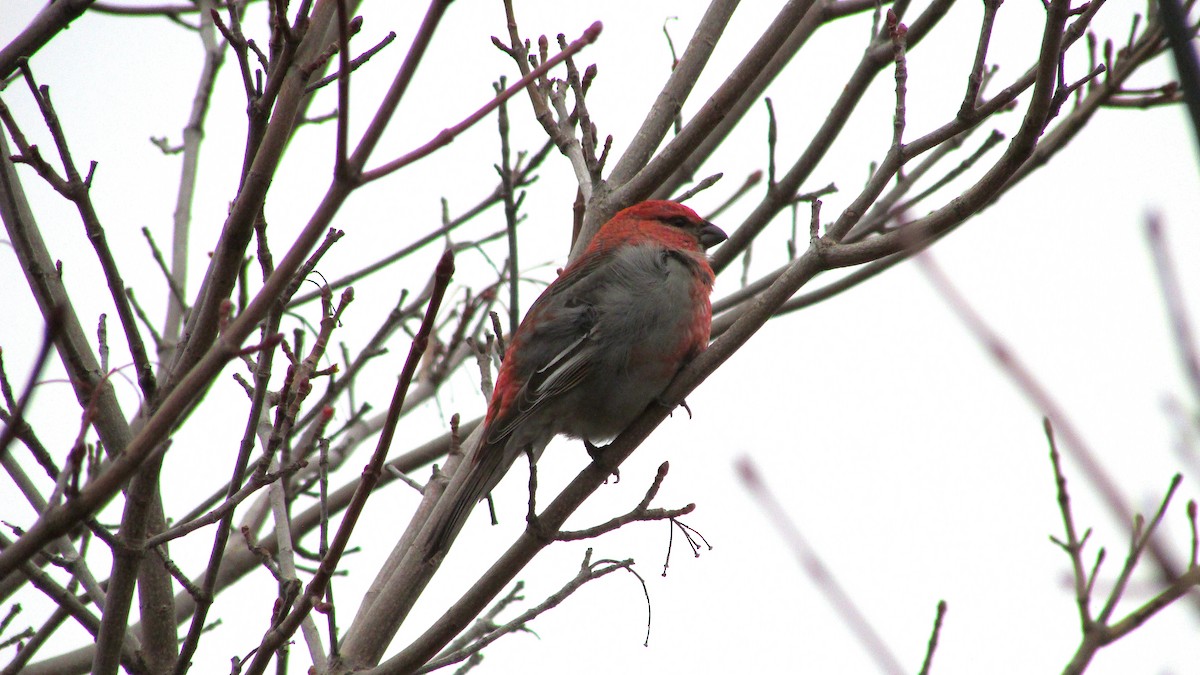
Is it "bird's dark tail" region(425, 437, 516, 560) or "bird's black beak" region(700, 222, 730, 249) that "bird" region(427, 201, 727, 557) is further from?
"bird's black beak" region(700, 222, 730, 249)

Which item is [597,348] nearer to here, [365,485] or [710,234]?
[710,234]

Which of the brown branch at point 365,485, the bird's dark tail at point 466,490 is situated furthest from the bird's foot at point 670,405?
the brown branch at point 365,485

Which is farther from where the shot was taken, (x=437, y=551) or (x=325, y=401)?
(x=325, y=401)

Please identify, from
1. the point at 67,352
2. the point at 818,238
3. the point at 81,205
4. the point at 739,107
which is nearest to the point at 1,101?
the point at 81,205

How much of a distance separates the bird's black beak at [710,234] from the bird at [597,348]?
1.37 ft

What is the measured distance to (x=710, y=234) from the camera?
5.36m

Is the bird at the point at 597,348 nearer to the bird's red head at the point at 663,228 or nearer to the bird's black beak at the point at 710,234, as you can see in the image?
the bird's red head at the point at 663,228

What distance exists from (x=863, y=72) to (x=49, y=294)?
119 inches

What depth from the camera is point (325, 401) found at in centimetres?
449

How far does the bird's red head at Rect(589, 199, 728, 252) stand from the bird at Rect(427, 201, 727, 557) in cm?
1

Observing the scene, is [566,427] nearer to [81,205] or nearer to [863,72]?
[863,72]

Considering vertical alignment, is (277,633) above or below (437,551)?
below

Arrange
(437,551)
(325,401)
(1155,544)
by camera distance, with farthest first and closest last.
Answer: (325,401)
(437,551)
(1155,544)

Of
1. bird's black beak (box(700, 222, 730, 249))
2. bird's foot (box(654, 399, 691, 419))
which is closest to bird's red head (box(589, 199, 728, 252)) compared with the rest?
bird's black beak (box(700, 222, 730, 249))
